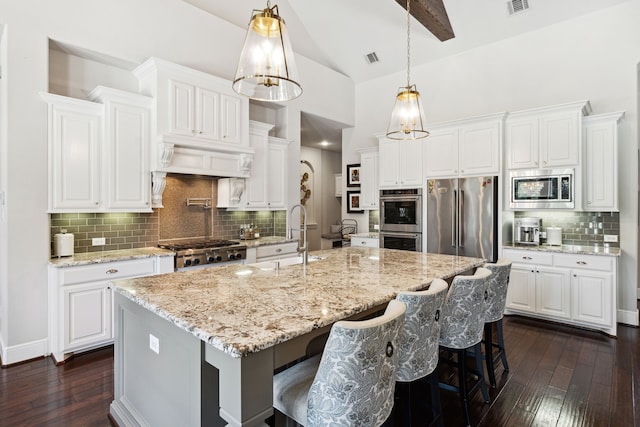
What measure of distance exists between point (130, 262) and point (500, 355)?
3.47 metres

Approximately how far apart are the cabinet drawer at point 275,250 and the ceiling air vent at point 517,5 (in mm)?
4357

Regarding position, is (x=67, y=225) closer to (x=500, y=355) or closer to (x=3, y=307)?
(x=3, y=307)

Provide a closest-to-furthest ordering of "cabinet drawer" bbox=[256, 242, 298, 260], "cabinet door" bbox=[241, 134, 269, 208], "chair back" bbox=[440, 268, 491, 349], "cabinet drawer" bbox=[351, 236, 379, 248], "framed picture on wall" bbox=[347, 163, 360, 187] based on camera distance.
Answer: "chair back" bbox=[440, 268, 491, 349]
"cabinet drawer" bbox=[256, 242, 298, 260]
"cabinet door" bbox=[241, 134, 269, 208]
"cabinet drawer" bbox=[351, 236, 379, 248]
"framed picture on wall" bbox=[347, 163, 360, 187]

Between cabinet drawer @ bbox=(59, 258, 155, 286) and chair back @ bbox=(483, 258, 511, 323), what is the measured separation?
3108 mm

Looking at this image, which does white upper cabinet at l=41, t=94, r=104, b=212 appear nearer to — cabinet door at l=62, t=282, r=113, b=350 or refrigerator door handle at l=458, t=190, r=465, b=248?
cabinet door at l=62, t=282, r=113, b=350

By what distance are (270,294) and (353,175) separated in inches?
209

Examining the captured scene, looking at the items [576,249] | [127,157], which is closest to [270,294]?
[127,157]

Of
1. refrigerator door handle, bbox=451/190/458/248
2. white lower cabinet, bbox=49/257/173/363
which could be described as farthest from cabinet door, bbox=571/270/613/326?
white lower cabinet, bbox=49/257/173/363

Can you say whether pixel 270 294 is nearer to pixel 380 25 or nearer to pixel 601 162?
pixel 601 162

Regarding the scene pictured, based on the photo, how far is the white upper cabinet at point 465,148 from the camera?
4.56 meters

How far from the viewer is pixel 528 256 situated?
168 inches

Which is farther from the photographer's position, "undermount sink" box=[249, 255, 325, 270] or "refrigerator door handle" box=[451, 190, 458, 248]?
"refrigerator door handle" box=[451, 190, 458, 248]

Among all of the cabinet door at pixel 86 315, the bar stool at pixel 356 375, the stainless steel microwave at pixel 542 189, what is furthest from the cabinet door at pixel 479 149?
the cabinet door at pixel 86 315

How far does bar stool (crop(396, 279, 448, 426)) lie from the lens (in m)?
1.66
